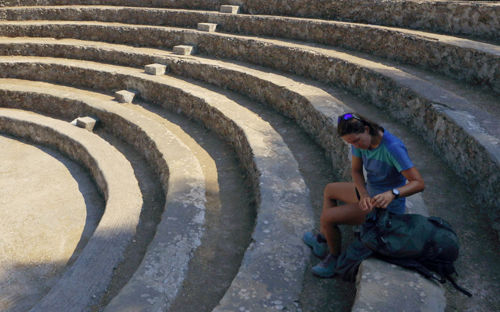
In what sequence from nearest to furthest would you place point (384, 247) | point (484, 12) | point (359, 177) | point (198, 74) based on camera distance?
point (384, 247) → point (359, 177) → point (484, 12) → point (198, 74)

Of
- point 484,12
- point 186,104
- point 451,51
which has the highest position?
point 484,12

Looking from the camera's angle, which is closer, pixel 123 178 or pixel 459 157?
pixel 459 157

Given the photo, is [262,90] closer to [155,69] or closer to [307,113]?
[307,113]

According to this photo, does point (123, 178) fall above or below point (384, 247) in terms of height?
below

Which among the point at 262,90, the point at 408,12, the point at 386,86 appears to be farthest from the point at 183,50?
the point at 386,86

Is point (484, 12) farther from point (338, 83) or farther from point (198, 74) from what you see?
point (198, 74)

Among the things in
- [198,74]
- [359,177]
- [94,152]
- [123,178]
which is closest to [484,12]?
[359,177]

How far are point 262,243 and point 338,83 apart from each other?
3.32 meters

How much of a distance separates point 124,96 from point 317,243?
522 centimetres

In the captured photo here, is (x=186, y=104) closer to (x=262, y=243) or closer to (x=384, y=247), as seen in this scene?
(x=262, y=243)

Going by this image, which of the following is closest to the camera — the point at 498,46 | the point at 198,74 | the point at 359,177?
the point at 359,177

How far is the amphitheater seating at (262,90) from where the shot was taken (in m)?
3.00

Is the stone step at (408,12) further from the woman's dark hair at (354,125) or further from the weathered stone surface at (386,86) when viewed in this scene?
the woman's dark hair at (354,125)

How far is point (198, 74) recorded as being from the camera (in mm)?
7254
